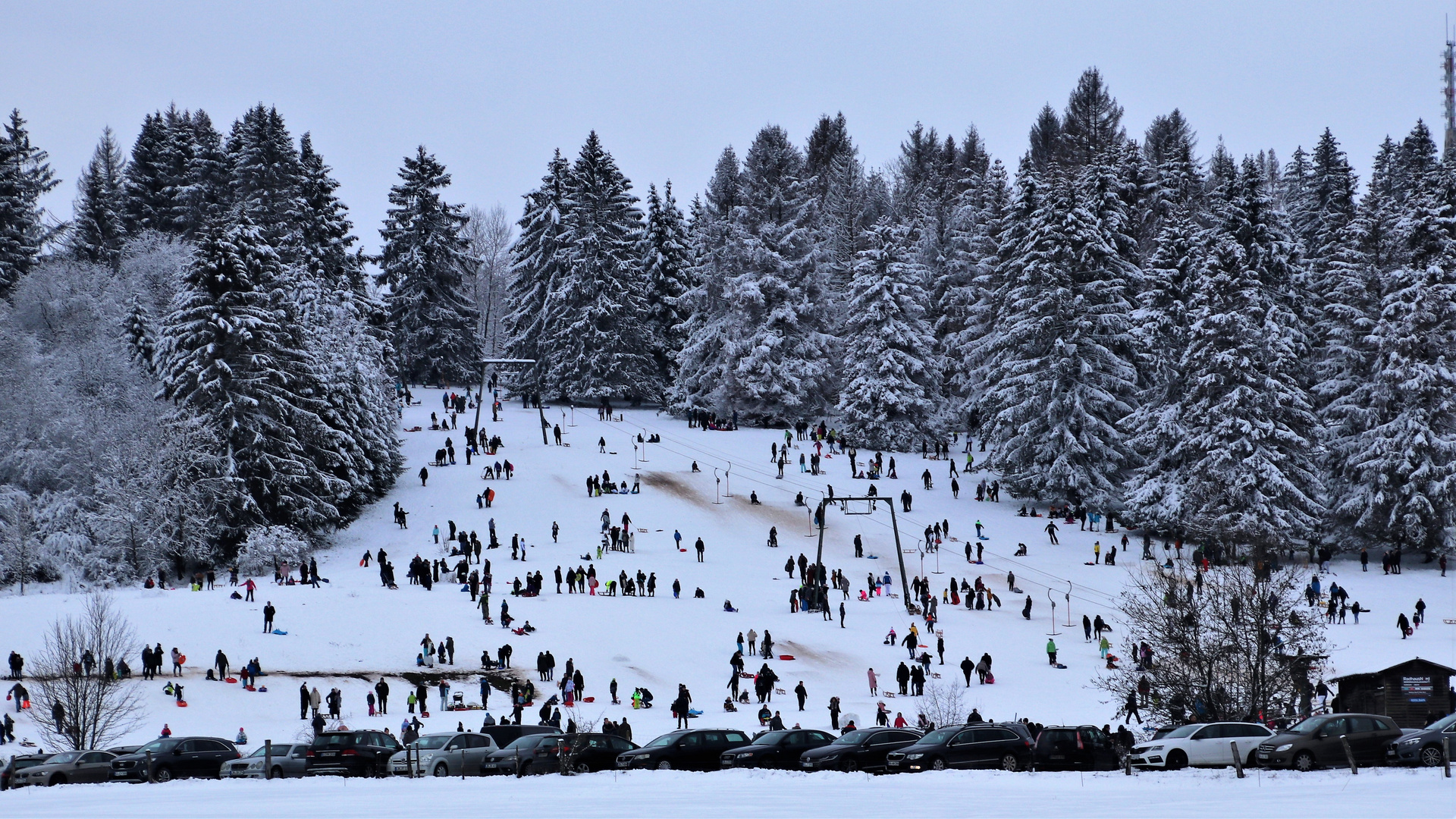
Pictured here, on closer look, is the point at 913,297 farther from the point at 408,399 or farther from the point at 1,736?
the point at 1,736

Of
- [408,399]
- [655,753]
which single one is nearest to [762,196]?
[408,399]

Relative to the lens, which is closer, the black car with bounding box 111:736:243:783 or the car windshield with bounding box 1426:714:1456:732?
the car windshield with bounding box 1426:714:1456:732

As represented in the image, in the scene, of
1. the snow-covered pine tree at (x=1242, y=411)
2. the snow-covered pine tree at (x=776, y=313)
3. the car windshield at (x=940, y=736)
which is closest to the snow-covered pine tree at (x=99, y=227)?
the snow-covered pine tree at (x=776, y=313)

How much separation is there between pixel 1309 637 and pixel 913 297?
141 feet

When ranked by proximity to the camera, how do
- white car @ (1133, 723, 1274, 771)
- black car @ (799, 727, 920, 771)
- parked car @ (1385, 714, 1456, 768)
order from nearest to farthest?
parked car @ (1385, 714, 1456, 768) → white car @ (1133, 723, 1274, 771) → black car @ (799, 727, 920, 771)

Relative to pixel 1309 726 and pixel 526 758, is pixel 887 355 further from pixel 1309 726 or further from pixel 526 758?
pixel 1309 726

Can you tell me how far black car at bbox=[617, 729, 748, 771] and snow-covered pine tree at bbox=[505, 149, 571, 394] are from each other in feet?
188

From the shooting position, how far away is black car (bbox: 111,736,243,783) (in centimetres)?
2278

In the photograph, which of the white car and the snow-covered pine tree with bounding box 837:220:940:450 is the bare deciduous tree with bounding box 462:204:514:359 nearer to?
the snow-covered pine tree with bounding box 837:220:940:450

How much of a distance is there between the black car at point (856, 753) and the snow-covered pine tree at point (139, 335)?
51.0 meters

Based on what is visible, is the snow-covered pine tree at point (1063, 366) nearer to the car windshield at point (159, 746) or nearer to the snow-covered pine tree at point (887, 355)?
the snow-covered pine tree at point (887, 355)

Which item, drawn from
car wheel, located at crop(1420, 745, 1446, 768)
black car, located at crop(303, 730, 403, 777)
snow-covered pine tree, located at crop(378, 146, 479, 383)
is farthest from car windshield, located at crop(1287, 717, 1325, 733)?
snow-covered pine tree, located at crop(378, 146, 479, 383)

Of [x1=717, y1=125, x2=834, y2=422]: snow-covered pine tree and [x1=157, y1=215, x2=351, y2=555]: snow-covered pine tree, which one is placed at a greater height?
[x1=717, y1=125, x2=834, y2=422]: snow-covered pine tree

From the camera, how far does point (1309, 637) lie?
100 ft
